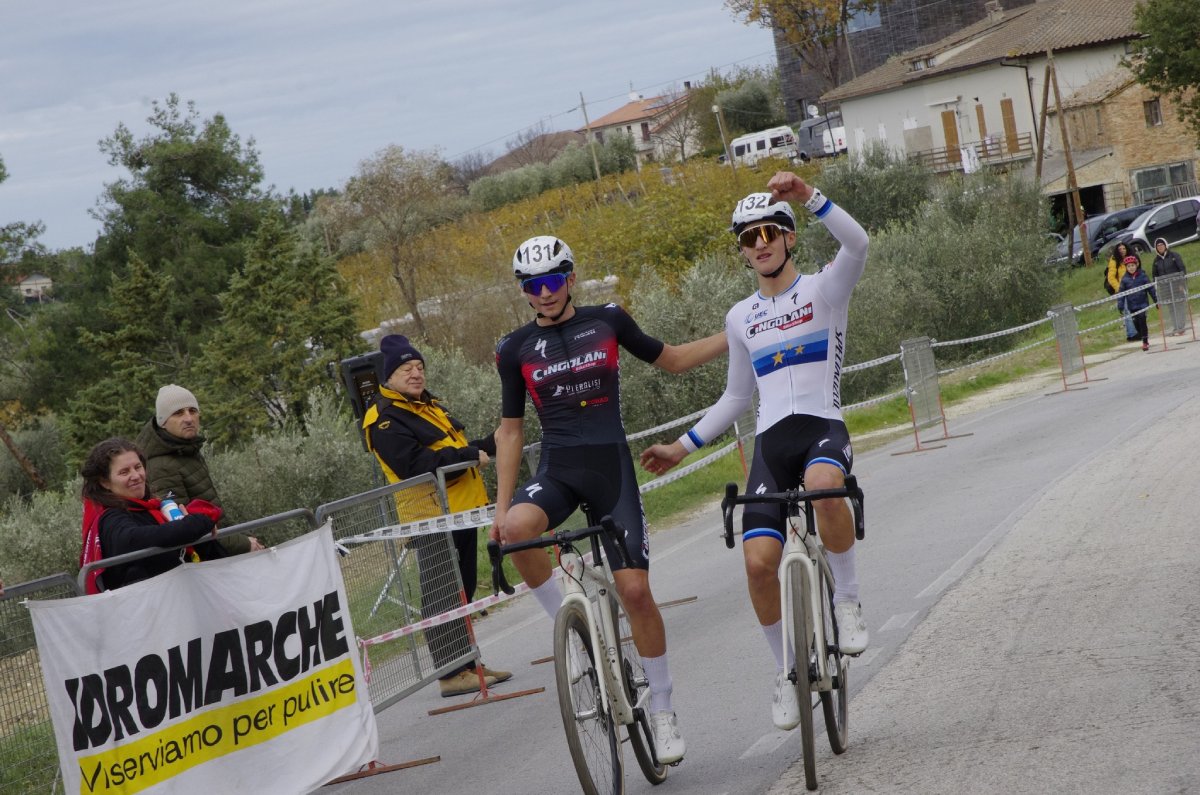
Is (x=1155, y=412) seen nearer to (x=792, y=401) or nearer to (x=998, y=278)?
(x=792, y=401)

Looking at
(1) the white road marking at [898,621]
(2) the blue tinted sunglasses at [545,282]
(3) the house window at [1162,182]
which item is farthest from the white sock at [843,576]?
(3) the house window at [1162,182]

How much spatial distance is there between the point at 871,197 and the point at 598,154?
137 feet

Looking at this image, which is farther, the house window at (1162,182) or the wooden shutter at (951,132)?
the wooden shutter at (951,132)

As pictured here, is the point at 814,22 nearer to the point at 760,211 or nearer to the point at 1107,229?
the point at 1107,229

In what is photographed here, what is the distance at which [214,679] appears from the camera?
6.77 meters

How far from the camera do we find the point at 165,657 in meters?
6.54

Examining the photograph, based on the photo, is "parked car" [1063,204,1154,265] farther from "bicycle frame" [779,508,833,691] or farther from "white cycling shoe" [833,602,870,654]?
"bicycle frame" [779,508,833,691]

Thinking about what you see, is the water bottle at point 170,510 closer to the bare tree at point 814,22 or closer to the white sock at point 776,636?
the white sock at point 776,636

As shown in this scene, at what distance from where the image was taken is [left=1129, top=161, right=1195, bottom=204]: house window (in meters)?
62.1

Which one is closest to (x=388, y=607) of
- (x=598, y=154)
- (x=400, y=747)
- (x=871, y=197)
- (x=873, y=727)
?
(x=400, y=747)

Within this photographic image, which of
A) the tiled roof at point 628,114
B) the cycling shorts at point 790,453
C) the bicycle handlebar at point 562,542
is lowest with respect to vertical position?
the bicycle handlebar at point 562,542

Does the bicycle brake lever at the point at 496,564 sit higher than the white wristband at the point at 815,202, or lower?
lower

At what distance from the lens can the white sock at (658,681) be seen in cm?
605

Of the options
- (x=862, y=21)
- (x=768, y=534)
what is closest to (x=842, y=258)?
(x=768, y=534)
